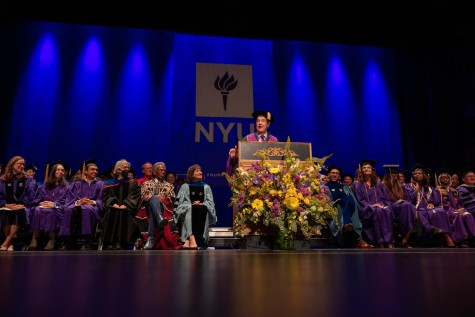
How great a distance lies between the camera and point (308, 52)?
8.36m

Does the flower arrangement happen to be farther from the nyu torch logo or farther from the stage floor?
the nyu torch logo

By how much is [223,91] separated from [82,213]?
3747 mm

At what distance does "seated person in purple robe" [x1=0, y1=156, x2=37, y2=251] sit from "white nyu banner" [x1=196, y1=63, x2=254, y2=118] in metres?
3.24

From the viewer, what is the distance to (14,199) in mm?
5160

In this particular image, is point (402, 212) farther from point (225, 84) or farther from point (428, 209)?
point (225, 84)

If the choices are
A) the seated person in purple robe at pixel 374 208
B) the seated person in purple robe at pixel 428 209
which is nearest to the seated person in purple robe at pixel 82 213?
the seated person in purple robe at pixel 374 208

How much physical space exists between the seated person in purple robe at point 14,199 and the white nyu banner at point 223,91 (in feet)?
10.6

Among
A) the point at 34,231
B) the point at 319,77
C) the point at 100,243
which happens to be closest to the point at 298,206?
the point at 100,243

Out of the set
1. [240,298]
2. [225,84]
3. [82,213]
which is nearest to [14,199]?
[82,213]

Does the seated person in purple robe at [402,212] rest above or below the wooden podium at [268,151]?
below

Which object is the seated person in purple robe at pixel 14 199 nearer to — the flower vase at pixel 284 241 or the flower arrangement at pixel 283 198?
the flower arrangement at pixel 283 198

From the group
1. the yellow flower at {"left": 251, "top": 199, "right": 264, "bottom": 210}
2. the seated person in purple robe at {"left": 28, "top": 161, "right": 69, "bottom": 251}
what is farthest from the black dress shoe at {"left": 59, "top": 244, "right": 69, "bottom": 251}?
the yellow flower at {"left": 251, "top": 199, "right": 264, "bottom": 210}

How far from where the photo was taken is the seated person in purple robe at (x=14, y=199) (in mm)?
4910

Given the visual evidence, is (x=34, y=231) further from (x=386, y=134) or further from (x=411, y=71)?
(x=411, y=71)
